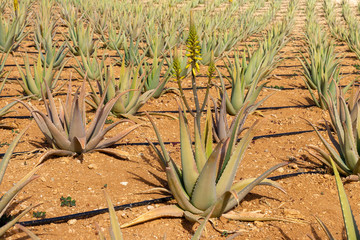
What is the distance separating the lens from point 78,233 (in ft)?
7.23

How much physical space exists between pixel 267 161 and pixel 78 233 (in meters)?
1.69

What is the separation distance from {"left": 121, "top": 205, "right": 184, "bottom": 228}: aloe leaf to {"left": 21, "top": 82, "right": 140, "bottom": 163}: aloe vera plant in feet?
2.84

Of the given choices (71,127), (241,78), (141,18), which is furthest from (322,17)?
(71,127)

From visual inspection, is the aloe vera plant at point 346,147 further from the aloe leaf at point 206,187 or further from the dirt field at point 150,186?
the aloe leaf at point 206,187

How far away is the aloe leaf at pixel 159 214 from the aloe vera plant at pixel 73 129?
0.86 m

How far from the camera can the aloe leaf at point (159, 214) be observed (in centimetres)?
223

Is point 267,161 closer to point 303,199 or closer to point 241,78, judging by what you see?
point 303,199

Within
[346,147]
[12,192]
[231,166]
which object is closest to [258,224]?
[231,166]

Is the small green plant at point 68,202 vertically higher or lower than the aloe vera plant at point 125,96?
lower

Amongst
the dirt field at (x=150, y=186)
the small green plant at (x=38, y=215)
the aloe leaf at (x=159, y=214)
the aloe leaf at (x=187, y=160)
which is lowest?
the dirt field at (x=150, y=186)

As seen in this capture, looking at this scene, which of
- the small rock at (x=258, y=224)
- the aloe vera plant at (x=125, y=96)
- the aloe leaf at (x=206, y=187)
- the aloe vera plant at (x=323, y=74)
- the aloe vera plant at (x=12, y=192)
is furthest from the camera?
the aloe vera plant at (x=323, y=74)

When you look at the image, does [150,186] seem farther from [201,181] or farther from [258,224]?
[258,224]

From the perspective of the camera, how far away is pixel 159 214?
2.29 meters

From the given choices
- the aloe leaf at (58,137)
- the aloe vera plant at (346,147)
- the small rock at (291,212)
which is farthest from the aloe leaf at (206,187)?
the aloe leaf at (58,137)
